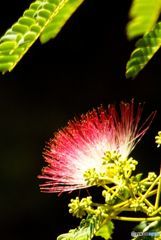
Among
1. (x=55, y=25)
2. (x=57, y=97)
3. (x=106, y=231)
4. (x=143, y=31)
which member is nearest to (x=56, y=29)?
(x=55, y=25)

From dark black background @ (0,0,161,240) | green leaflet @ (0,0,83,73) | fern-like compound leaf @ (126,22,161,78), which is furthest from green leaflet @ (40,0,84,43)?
dark black background @ (0,0,161,240)

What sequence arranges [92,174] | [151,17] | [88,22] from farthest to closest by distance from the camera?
[88,22] < [92,174] < [151,17]

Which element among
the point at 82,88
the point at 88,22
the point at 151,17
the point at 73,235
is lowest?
the point at 73,235

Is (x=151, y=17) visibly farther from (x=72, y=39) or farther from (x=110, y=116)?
(x=72, y=39)

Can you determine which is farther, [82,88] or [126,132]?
[82,88]

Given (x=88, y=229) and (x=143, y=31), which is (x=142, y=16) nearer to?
(x=143, y=31)

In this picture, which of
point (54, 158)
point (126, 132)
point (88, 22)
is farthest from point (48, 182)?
point (88, 22)
